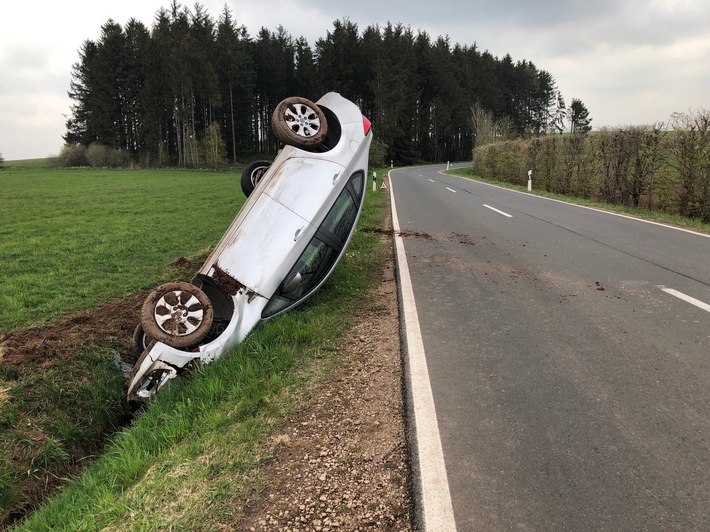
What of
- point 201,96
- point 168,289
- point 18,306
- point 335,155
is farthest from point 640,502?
point 201,96

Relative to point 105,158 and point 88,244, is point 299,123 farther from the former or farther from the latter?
point 105,158

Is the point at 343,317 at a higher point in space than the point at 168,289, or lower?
lower

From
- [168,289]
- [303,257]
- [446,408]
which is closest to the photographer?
[446,408]

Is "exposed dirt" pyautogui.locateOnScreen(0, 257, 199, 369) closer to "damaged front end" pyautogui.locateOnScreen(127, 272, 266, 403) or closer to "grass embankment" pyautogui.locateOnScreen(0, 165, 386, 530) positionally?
"grass embankment" pyautogui.locateOnScreen(0, 165, 386, 530)

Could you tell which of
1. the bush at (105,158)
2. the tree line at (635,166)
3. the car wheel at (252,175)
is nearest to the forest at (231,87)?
the bush at (105,158)

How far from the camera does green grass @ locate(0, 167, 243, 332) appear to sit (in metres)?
7.04

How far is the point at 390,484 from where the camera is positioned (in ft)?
8.41

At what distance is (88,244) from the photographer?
35.2ft

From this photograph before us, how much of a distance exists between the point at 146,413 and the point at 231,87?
61610 mm

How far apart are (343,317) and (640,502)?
11.1 ft

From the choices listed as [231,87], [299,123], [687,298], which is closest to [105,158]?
[231,87]

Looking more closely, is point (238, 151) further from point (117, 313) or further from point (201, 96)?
point (117, 313)

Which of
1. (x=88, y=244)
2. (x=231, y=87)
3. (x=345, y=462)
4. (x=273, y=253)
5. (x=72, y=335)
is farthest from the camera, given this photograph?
(x=231, y=87)

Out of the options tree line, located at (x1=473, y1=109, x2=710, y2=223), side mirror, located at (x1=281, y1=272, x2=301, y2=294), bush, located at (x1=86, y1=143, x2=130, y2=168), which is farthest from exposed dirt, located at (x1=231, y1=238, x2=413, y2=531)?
bush, located at (x1=86, y1=143, x2=130, y2=168)
